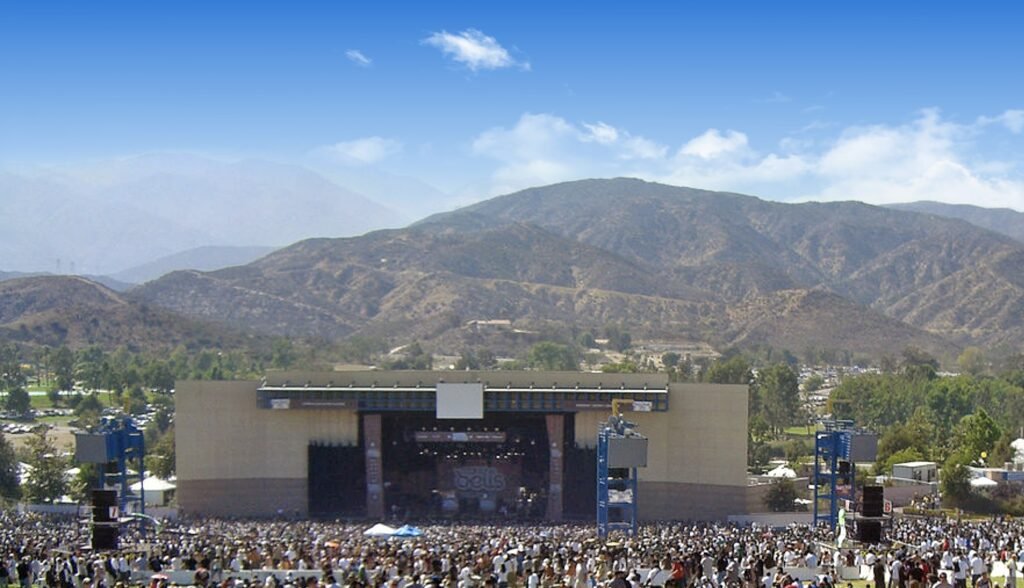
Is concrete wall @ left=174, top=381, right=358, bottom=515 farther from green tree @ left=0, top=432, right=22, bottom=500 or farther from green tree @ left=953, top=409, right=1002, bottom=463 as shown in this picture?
green tree @ left=953, top=409, right=1002, bottom=463

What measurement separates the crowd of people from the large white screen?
64.1ft

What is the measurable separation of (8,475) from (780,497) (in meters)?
33.8

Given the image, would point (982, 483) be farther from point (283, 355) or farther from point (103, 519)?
point (283, 355)

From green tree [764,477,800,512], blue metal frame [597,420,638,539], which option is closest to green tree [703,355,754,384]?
green tree [764,477,800,512]

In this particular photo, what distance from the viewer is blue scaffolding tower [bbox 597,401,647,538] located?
39.3m

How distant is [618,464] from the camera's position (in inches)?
1551

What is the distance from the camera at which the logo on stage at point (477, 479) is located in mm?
55938

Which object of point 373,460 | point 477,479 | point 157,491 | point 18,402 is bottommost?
point 157,491

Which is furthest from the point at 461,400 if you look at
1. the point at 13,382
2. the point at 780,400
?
the point at 13,382

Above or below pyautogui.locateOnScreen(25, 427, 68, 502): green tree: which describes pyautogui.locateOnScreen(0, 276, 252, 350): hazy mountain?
above

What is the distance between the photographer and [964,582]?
73.5 ft

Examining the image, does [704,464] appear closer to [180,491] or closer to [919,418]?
[180,491]

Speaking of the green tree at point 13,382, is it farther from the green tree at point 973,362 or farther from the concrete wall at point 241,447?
the green tree at point 973,362

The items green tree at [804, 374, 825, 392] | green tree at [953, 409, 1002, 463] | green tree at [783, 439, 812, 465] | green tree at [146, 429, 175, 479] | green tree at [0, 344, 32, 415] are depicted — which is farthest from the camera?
green tree at [804, 374, 825, 392]
